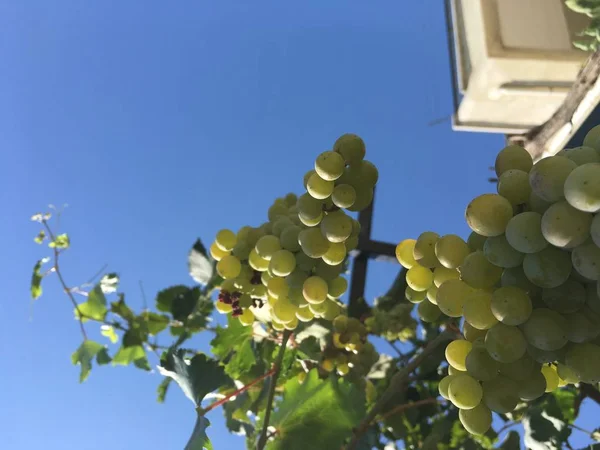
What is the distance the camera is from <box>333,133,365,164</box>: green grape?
521mm

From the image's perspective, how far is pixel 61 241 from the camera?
1493mm

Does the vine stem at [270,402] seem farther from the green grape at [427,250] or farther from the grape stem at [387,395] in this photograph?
the green grape at [427,250]

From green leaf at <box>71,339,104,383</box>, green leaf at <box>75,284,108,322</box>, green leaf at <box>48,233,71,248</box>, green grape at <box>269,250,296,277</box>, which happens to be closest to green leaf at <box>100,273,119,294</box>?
green leaf at <box>75,284,108,322</box>

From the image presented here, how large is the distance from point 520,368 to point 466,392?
51mm

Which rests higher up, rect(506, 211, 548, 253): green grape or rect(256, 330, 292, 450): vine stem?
rect(506, 211, 548, 253): green grape

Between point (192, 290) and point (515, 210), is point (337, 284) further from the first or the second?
point (192, 290)

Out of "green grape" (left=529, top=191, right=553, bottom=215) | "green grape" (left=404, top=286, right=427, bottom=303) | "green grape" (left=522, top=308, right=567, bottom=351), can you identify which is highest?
"green grape" (left=529, top=191, right=553, bottom=215)

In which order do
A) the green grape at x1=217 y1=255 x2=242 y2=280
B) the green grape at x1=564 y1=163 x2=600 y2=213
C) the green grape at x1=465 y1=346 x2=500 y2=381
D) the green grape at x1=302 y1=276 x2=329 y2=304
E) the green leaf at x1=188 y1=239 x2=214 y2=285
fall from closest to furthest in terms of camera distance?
the green grape at x1=564 y1=163 x2=600 y2=213 → the green grape at x1=465 y1=346 x2=500 y2=381 → the green grape at x1=302 y1=276 x2=329 y2=304 → the green grape at x1=217 y1=255 x2=242 y2=280 → the green leaf at x1=188 y1=239 x2=214 y2=285

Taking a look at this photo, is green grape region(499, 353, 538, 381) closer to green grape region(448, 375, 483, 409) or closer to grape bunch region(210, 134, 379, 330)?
green grape region(448, 375, 483, 409)

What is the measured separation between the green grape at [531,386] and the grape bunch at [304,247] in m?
0.24

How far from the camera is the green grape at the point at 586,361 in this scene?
359 millimetres

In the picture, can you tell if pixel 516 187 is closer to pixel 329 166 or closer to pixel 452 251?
pixel 452 251

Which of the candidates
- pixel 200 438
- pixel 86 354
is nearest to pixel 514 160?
pixel 200 438

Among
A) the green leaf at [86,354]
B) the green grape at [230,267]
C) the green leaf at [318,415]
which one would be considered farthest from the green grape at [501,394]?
the green leaf at [86,354]
